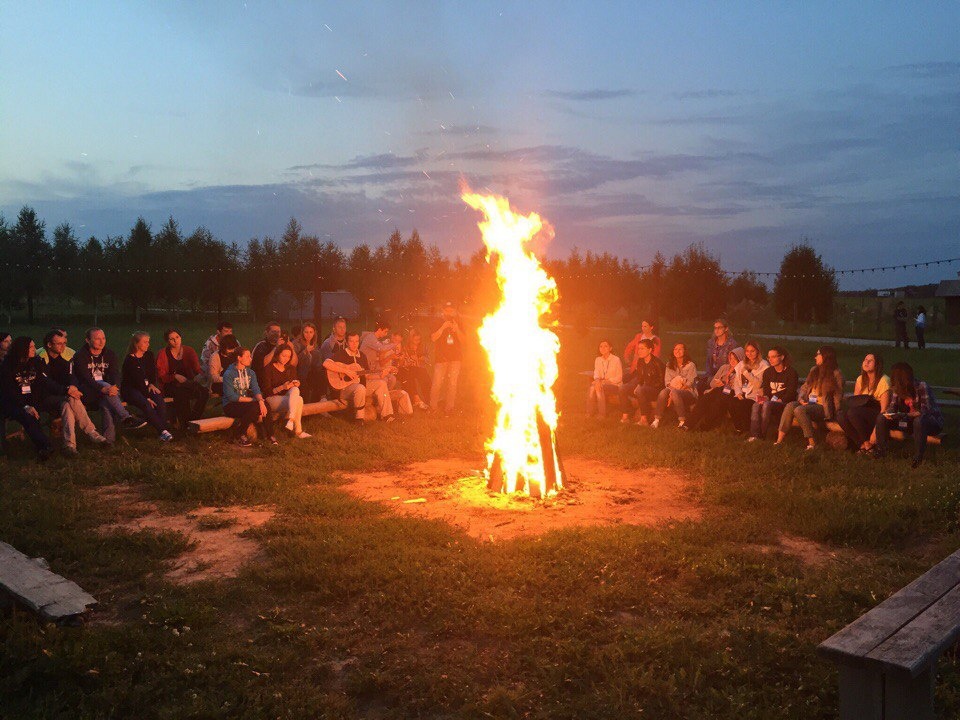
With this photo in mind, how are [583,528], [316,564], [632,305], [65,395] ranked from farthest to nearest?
[632,305]
[65,395]
[583,528]
[316,564]

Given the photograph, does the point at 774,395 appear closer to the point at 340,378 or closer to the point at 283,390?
the point at 340,378

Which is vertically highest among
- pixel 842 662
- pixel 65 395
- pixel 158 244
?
pixel 158 244

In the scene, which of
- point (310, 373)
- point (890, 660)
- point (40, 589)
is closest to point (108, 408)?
point (310, 373)

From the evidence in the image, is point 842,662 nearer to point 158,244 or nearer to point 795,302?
point 795,302

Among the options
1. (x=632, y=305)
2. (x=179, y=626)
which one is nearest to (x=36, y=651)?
(x=179, y=626)

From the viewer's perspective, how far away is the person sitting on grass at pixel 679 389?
12.0 metres

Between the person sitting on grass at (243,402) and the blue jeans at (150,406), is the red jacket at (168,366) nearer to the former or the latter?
the blue jeans at (150,406)

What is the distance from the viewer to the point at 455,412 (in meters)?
13.6

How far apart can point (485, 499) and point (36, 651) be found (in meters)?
4.54

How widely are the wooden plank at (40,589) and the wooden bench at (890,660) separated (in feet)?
14.8

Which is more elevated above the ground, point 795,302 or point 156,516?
point 795,302

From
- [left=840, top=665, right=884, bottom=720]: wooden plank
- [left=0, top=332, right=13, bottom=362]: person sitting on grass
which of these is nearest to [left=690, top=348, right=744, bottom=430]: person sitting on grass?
[left=840, top=665, right=884, bottom=720]: wooden plank

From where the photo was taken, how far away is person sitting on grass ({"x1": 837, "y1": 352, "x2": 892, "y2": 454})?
995cm

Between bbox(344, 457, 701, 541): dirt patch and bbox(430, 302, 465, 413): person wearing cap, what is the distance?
3.90 metres
